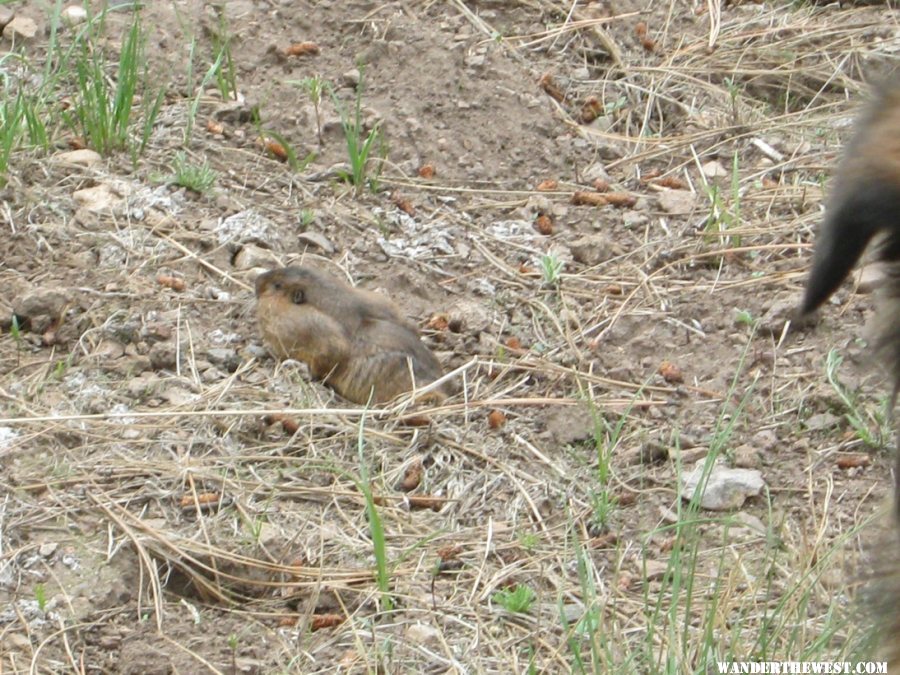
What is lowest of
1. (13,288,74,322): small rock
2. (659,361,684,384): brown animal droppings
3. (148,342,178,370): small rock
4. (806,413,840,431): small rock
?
(806,413,840,431): small rock

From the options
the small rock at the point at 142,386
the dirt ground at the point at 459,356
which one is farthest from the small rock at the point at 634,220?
the small rock at the point at 142,386

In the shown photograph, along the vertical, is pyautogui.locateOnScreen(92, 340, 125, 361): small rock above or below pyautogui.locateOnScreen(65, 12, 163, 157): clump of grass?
below

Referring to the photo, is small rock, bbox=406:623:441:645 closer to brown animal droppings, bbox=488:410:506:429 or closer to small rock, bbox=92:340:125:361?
brown animal droppings, bbox=488:410:506:429

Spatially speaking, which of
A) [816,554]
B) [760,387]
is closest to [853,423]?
[760,387]

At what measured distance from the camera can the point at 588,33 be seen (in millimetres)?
6223

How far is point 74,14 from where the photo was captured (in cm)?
575

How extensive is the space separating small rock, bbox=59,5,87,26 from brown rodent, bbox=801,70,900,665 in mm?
4140

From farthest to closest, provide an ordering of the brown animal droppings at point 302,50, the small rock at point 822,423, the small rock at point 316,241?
the brown animal droppings at point 302,50 < the small rock at point 316,241 < the small rock at point 822,423

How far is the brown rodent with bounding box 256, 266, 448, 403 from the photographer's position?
4367 millimetres

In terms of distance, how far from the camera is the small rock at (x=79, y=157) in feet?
16.4

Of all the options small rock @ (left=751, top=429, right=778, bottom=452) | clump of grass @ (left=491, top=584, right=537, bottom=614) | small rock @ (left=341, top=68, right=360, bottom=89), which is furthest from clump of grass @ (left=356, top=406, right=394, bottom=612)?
small rock @ (left=341, top=68, right=360, bottom=89)

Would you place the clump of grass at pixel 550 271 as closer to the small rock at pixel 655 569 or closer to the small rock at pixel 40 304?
the small rock at pixel 655 569

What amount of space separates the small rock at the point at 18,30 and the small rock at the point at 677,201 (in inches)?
98.8

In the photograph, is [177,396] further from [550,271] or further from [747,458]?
[747,458]
